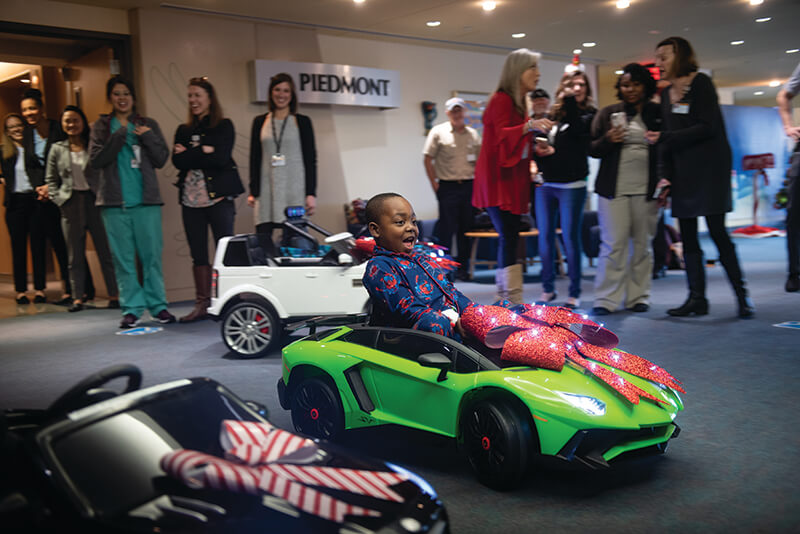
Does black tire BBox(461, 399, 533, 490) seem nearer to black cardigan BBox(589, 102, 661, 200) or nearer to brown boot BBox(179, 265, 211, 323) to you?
black cardigan BBox(589, 102, 661, 200)

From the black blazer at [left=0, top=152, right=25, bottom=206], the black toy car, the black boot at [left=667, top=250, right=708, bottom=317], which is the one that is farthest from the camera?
the black blazer at [left=0, top=152, right=25, bottom=206]

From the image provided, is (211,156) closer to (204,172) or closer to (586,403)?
(204,172)

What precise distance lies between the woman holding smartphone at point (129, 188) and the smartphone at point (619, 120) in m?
3.29

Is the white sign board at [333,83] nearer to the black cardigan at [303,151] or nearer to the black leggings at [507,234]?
the black cardigan at [303,151]

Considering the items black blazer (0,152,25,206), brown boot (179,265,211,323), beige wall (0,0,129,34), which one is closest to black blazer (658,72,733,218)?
brown boot (179,265,211,323)

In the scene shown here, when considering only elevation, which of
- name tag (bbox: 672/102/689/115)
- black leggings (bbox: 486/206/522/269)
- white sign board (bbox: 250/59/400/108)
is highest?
white sign board (bbox: 250/59/400/108)

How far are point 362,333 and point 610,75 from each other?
36.2ft

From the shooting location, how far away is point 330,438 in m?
2.46

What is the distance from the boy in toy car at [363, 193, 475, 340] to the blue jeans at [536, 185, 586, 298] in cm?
272

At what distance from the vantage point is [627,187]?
4.78m

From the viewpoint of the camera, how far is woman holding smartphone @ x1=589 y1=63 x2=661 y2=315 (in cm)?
A: 473

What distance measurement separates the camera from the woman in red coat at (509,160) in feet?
13.9

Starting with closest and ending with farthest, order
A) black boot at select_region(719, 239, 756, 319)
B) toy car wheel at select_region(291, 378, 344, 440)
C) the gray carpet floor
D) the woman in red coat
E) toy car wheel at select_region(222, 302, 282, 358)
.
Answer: the gray carpet floor
toy car wheel at select_region(291, 378, 344, 440)
toy car wheel at select_region(222, 302, 282, 358)
the woman in red coat
black boot at select_region(719, 239, 756, 319)

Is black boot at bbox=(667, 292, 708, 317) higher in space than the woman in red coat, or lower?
lower
